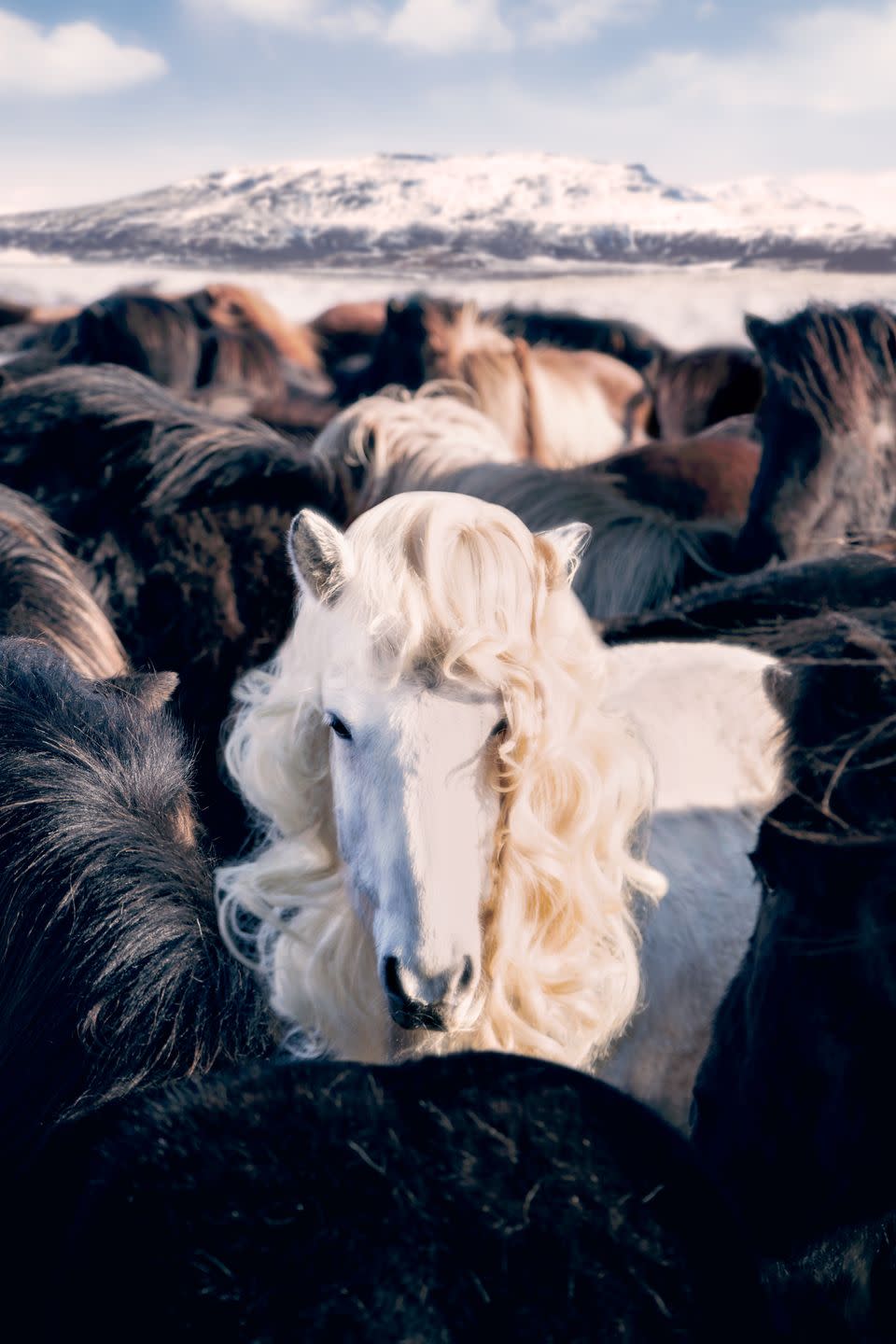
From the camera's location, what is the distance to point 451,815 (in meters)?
0.97

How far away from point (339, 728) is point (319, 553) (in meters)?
0.19

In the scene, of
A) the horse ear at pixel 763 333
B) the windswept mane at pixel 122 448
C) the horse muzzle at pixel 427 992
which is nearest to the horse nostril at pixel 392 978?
the horse muzzle at pixel 427 992

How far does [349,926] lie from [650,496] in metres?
2.42

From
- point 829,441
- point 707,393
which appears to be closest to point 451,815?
point 829,441

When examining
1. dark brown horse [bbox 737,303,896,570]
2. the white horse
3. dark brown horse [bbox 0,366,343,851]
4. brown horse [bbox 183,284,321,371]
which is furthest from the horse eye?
brown horse [bbox 183,284,321,371]

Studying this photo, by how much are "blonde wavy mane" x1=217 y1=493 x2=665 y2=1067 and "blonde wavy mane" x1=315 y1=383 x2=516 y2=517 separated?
125cm

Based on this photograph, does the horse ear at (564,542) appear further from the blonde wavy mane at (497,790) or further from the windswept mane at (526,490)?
the windswept mane at (526,490)

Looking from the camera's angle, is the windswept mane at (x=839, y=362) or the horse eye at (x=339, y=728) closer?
the horse eye at (x=339, y=728)

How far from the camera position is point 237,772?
4.17 feet

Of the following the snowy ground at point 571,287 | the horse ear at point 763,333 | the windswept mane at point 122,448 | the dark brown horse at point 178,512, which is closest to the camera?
the dark brown horse at point 178,512

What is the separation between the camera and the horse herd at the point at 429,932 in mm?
605

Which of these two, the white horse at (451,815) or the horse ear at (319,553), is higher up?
the horse ear at (319,553)

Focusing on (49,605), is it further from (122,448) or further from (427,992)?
(427,992)

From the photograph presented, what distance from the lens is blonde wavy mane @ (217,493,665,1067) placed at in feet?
3.43
